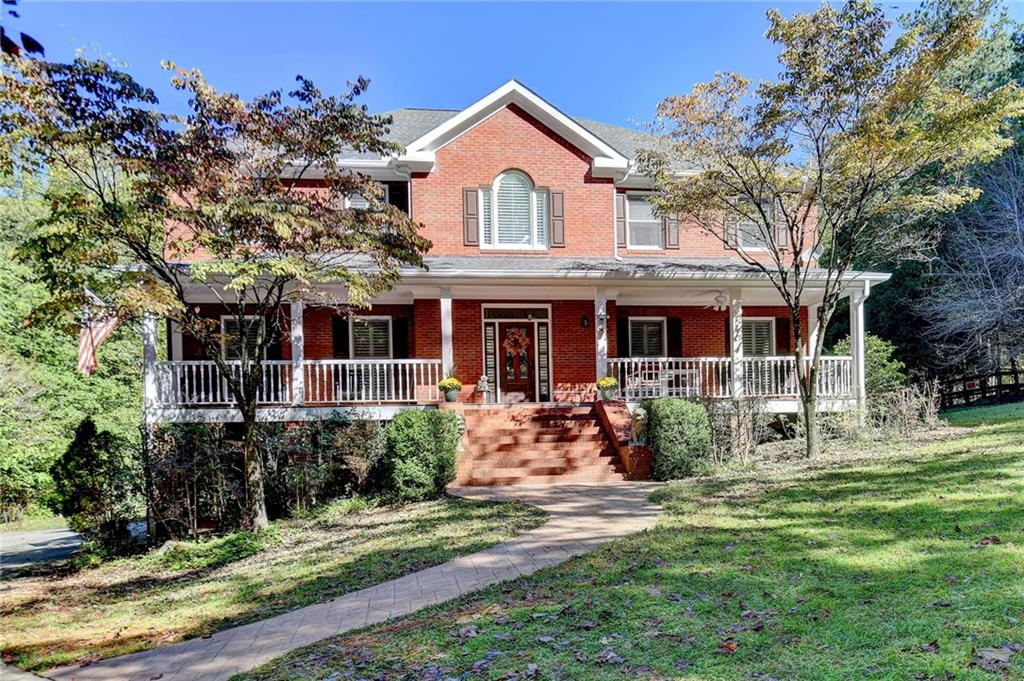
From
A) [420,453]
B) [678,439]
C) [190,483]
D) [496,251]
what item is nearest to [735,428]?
[678,439]

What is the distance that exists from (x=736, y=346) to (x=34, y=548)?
641 inches

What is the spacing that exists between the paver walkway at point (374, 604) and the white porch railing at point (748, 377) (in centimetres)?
592

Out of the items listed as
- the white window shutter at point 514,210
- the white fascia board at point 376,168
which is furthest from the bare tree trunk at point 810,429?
the white fascia board at point 376,168

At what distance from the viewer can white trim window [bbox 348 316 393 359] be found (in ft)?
51.1

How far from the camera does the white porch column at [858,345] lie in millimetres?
14016

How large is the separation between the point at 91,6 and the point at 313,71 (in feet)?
12.1

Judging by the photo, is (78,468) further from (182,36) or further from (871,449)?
(871,449)

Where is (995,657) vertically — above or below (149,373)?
below

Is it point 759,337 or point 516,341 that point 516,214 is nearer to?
point 516,341

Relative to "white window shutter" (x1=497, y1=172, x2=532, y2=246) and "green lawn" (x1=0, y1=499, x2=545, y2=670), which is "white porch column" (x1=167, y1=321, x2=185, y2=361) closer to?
"green lawn" (x1=0, y1=499, x2=545, y2=670)

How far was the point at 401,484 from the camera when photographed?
10.5m

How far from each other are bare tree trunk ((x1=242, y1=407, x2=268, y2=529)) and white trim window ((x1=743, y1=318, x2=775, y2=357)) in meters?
13.5

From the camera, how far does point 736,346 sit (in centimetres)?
1415

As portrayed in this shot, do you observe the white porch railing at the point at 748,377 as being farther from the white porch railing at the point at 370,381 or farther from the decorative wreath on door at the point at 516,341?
the white porch railing at the point at 370,381
